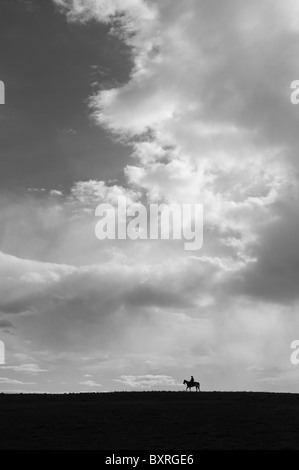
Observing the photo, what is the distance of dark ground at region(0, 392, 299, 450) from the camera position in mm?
37875

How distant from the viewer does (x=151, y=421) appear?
147ft

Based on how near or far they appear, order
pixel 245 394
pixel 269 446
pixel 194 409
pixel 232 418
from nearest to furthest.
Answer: pixel 269 446 → pixel 232 418 → pixel 194 409 → pixel 245 394

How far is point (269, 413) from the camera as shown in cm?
4834

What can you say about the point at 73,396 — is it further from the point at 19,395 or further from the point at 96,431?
the point at 96,431

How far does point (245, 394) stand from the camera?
193ft

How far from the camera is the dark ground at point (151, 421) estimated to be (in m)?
37.9

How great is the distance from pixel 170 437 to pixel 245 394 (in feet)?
69.8
